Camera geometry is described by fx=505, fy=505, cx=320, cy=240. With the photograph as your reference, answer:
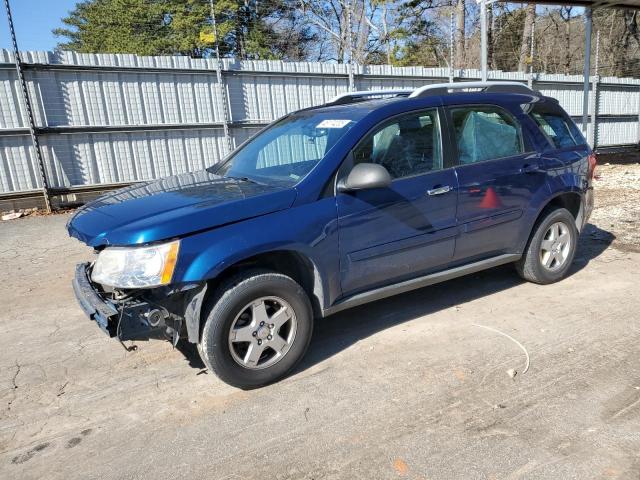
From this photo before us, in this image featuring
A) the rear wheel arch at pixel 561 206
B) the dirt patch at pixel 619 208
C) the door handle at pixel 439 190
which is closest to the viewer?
the door handle at pixel 439 190

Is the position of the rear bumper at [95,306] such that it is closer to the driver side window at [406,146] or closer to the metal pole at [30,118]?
the driver side window at [406,146]

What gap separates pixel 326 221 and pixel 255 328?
834 mm

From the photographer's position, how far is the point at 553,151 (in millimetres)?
4656

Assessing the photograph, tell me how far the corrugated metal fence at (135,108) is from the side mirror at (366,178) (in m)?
7.45

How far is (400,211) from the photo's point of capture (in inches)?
144

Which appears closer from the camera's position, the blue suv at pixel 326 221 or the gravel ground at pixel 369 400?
the gravel ground at pixel 369 400

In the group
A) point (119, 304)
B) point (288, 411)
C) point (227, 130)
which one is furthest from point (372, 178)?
point (227, 130)

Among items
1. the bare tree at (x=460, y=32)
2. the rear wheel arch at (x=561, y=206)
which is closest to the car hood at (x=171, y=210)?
the rear wheel arch at (x=561, y=206)

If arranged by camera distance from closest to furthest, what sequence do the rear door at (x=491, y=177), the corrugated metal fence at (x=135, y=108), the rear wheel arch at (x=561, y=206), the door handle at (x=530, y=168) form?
the rear door at (x=491, y=177), the door handle at (x=530, y=168), the rear wheel arch at (x=561, y=206), the corrugated metal fence at (x=135, y=108)

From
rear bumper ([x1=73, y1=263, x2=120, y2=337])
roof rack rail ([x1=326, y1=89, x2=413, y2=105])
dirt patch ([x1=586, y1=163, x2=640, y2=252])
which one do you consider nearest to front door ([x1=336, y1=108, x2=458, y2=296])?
roof rack rail ([x1=326, y1=89, x2=413, y2=105])

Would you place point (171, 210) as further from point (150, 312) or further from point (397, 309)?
point (397, 309)

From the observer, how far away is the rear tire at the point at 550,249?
15.4ft

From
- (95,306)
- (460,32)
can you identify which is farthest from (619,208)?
(460,32)

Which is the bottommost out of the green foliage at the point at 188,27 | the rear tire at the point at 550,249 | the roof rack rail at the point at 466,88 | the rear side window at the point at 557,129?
the rear tire at the point at 550,249
